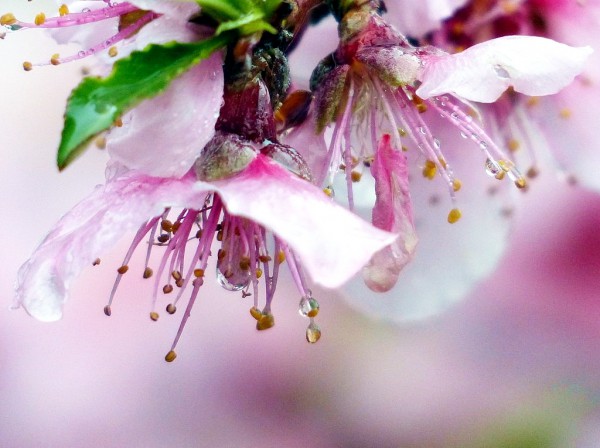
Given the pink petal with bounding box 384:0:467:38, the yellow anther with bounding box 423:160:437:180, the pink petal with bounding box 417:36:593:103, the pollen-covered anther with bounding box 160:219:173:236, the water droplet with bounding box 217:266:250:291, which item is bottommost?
the water droplet with bounding box 217:266:250:291

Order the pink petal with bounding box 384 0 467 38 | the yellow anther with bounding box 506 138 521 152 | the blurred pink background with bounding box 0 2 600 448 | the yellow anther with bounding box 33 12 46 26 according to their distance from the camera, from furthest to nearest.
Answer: the blurred pink background with bounding box 0 2 600 448, the yellow anther with bounding box 506 138 521 152, the pink petal with bounding box 384 0 467 38, the yellow anther with bounding box 33 12 46 26

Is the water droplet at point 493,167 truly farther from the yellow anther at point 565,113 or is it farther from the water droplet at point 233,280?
the yellow anther at point 565,113

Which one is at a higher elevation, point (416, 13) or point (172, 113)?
point (416, 13)

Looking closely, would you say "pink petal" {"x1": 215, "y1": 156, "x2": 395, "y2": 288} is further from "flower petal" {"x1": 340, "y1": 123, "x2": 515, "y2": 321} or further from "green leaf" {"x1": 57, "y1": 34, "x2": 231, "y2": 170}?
"flower petal" {"x1": 340, "y1": 123, "x2": 515, "y2": 321}

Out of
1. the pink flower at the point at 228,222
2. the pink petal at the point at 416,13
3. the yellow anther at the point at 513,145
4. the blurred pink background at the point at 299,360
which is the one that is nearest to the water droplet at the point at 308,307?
the pink flower at the point at 228,222

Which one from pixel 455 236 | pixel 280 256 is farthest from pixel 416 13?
pixel 455 236

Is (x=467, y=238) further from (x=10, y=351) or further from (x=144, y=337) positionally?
(x=10, y=351)

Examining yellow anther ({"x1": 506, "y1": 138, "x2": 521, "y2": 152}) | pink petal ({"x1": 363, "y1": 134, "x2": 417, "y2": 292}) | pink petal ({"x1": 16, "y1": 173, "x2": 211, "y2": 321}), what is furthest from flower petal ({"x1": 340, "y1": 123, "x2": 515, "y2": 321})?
pink petal ({"x1": 16, "y1": 173, "x2": 211, "y2": 321})

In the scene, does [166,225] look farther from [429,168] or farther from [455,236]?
[455,236]
